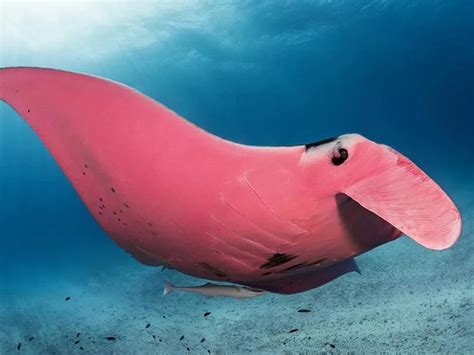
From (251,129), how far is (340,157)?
121 ft

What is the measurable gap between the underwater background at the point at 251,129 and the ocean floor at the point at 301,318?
0.11 feet

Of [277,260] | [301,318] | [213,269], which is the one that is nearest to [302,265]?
[277,260]

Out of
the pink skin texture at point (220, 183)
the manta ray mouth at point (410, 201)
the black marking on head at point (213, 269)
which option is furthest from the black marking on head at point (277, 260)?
the manta ray mouth at point (410, 201)

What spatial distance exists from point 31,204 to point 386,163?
35.1m

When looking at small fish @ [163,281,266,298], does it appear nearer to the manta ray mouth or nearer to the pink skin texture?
the pink skin texture

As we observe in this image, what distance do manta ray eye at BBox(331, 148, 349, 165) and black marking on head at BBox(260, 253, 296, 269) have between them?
491mm

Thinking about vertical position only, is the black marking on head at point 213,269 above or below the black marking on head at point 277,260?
below

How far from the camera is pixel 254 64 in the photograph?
23.8 meters

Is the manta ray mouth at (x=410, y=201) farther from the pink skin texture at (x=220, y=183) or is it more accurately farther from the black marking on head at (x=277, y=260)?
the black marking on head at (x=277, y=260)

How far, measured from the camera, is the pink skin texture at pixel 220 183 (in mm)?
1193

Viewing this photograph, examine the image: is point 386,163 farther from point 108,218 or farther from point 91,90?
point 108,218

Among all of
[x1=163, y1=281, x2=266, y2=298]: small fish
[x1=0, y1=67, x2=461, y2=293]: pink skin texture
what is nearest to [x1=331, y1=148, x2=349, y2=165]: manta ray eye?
[x1=0, y1=67, x2=461, y2=293]: pink skin texture

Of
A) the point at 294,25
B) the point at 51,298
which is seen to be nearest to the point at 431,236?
the point at 51,298

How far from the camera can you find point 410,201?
114 cm
